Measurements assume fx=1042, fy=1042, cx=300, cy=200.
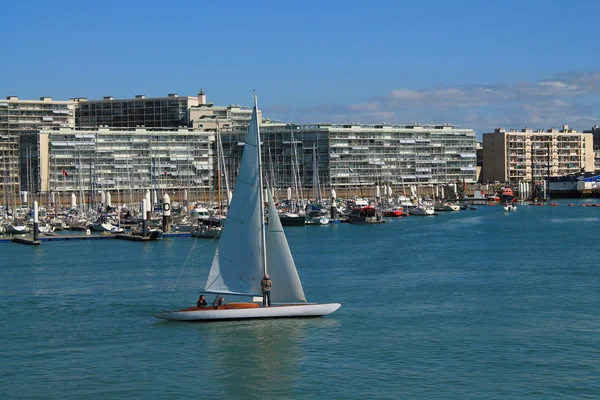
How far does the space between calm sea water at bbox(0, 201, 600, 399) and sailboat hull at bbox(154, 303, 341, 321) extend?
33 cm

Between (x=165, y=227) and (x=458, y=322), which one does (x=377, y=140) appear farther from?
(x=458, y=322)

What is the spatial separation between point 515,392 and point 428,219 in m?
98.2

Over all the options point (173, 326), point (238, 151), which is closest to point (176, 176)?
point (238, 151)

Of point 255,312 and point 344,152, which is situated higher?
point 344,152

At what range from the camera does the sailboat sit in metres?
36.9

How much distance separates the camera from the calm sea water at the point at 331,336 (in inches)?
1141

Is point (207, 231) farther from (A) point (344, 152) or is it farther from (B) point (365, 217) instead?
(A) point (344, 152)

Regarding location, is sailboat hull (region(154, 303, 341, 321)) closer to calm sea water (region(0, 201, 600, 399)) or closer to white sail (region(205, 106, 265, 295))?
calm sea water (region(0, 201, 600, 399))

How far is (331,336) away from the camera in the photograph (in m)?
34.9

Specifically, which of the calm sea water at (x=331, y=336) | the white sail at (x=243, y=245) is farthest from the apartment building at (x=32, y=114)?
the white sail at (x=243, y=245)

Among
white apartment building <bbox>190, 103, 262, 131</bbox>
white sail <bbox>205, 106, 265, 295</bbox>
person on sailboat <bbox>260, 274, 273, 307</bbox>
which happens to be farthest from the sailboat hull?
white apartment building <bbox>190, 103, 262, 131</bbox>

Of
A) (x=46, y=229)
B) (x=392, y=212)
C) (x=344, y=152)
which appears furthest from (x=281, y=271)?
(x=344, y=152)

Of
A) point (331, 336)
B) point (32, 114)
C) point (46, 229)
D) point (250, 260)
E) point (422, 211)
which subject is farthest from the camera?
point (32, 114)

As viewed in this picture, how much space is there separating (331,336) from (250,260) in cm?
445
